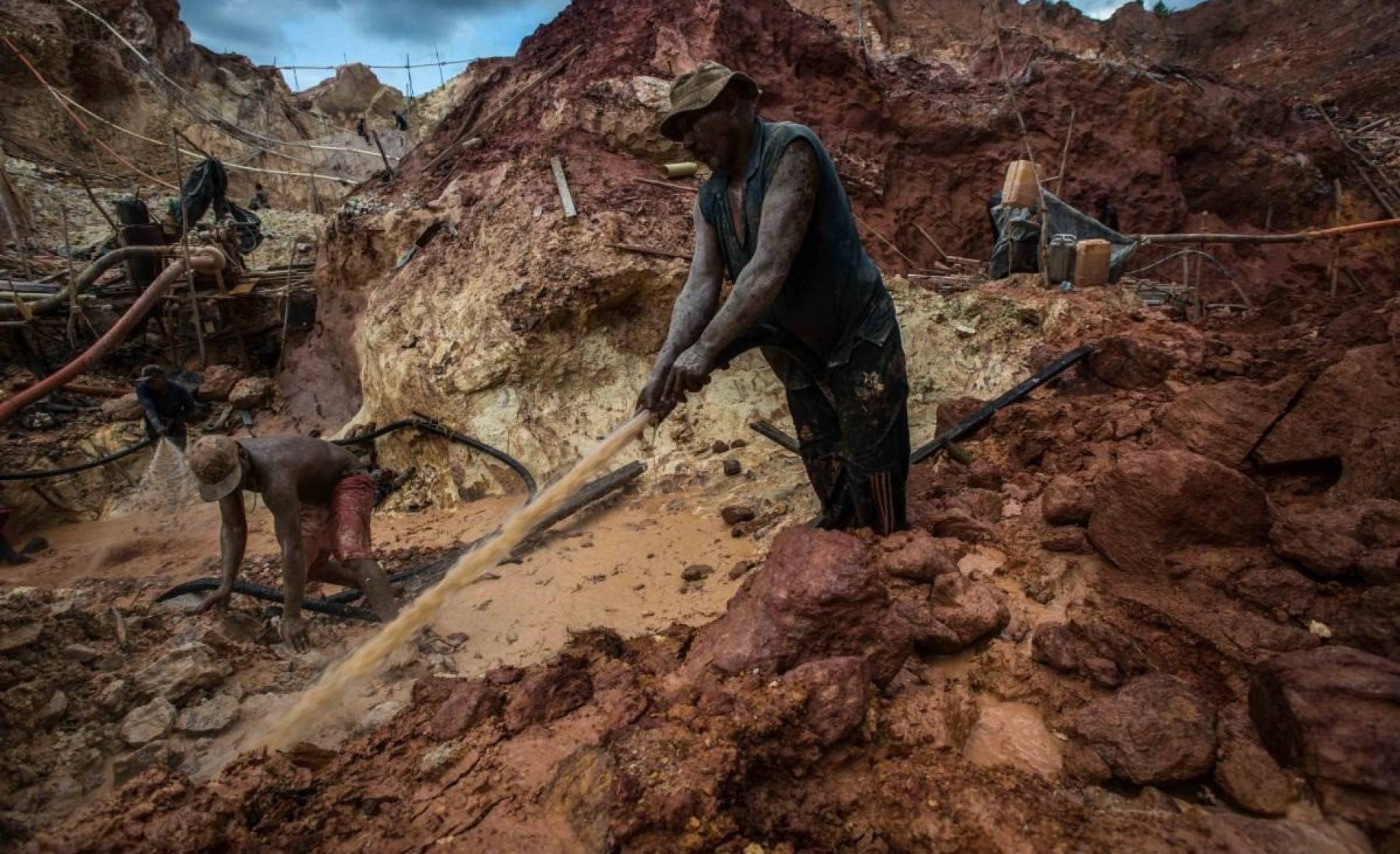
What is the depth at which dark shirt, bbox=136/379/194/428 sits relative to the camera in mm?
7453

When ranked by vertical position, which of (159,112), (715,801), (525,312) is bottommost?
(715,801)

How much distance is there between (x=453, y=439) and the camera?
564 cm

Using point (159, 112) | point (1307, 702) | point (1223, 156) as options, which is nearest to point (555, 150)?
point (1307, 702)

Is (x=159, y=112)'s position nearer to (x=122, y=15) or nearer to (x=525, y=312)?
(x=122, y=15)

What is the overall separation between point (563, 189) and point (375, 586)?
13.8ft

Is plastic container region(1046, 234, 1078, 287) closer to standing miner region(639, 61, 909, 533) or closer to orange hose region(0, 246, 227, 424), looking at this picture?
standing miner region(639, 61, 909, 533)

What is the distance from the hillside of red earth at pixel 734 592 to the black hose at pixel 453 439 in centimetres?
15

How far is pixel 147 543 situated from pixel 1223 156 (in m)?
15.9

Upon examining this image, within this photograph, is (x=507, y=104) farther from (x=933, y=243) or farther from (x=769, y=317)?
(x=769, y=317)

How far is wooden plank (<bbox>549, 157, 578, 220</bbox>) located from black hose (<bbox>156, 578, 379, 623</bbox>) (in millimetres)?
3876

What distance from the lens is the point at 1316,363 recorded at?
2777 mm

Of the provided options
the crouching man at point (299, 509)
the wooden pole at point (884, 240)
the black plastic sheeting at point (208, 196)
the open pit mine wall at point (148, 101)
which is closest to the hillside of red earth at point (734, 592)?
the crouching man at point (299, 509)

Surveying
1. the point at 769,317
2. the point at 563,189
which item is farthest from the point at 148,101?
the point at 769,317

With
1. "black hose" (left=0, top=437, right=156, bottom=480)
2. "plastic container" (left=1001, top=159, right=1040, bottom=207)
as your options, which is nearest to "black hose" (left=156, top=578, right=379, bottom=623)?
"black hose" (left=0, top=437, right=156, bottom=480)
